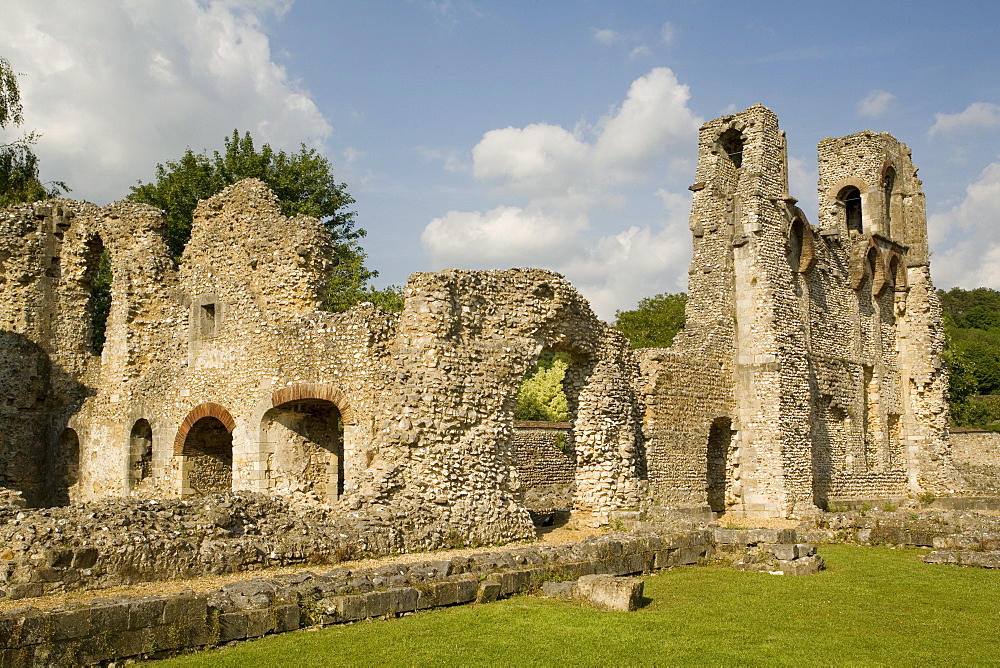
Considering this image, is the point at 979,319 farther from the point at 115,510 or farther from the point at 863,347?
the point at 115,510

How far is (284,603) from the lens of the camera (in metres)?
8.62

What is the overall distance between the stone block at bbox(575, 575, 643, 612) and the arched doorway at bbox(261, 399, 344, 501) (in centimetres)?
701

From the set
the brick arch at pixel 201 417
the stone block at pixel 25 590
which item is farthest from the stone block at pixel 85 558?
the brick arch at pixel 201 417

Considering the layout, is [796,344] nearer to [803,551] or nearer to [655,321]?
[803,551]

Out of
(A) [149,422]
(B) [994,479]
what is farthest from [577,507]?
(B) [994,479]

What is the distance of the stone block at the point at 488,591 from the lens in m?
10.1

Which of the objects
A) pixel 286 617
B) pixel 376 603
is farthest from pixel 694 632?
pixel 286 617

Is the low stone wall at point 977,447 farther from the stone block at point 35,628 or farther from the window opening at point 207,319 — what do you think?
the stone block at point 35,628

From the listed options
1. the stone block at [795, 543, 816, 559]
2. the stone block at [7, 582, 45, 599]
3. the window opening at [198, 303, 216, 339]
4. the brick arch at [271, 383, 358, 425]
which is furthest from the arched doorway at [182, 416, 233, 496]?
the stone block at [795, 543, 816, 559]

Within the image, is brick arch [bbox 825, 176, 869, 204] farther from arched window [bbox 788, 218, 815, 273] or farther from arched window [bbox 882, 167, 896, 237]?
arched window [bbox 788, 218, 815, 273]

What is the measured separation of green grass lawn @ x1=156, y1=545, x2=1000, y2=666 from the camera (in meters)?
7.72

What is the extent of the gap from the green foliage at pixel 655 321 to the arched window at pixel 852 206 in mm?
17363

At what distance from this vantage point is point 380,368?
14680 millimetres

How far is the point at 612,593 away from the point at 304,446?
8145 millimetres
